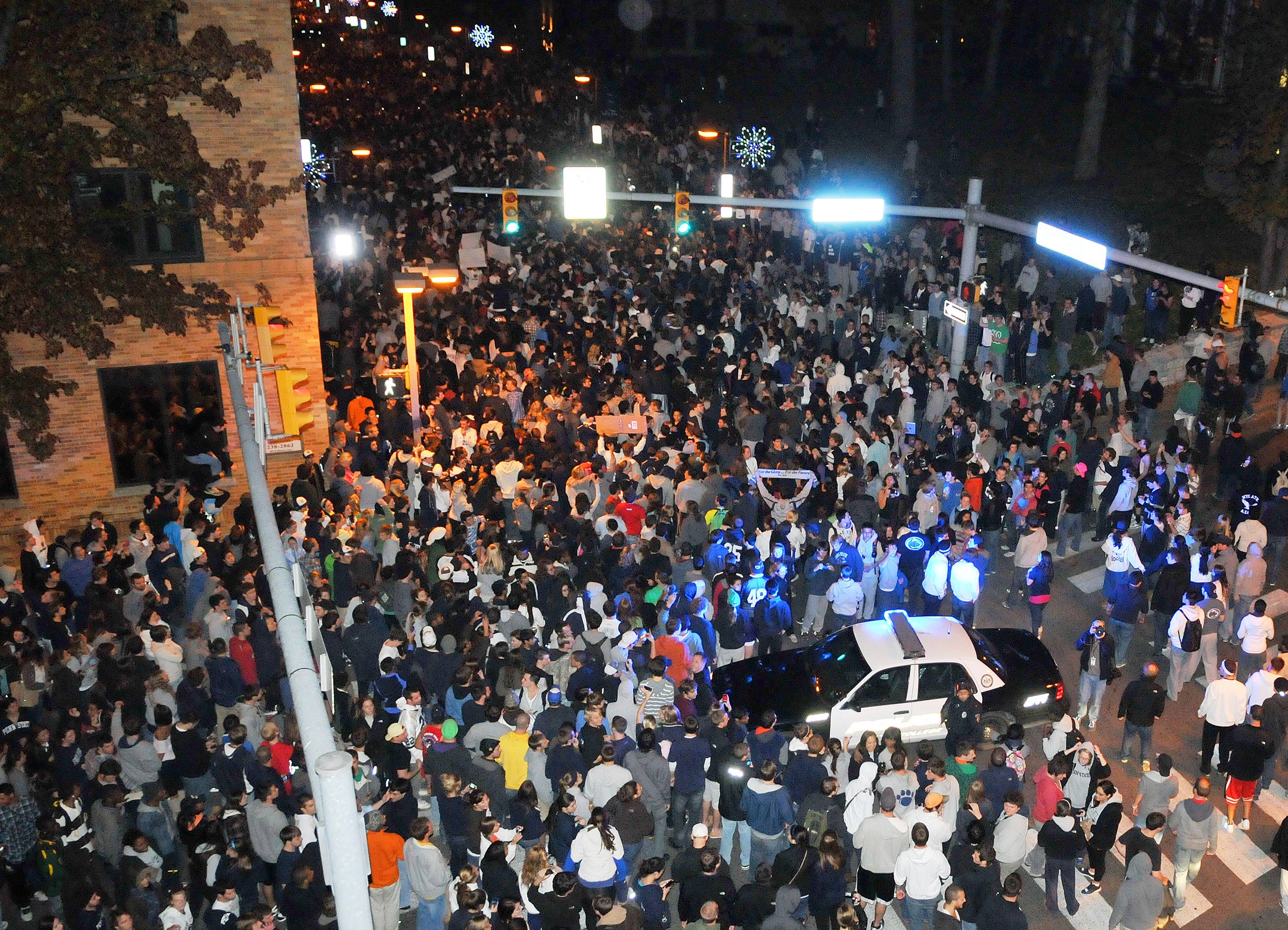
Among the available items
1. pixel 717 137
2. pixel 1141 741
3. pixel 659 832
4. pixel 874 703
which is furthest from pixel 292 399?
pixel 717 137

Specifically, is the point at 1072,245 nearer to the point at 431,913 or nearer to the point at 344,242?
the point at 344,242

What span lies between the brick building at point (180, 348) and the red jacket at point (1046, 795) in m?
12.1

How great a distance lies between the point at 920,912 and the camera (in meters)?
9.34

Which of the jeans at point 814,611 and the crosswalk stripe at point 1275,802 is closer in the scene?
the crosswalk stripe at point 1275,802

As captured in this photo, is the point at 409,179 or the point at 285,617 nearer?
the point at 285,617

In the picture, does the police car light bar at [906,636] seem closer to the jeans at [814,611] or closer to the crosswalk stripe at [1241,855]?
the jeans at [814,611]

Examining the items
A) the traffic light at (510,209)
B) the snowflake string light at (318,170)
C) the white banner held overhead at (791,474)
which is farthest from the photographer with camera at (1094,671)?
the snowflake string light at (318,170)

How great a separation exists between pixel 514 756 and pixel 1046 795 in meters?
4.54

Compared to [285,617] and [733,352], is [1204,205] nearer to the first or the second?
[733,352]

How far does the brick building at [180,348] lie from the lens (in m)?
17.6

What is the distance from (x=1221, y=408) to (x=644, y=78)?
129 ft

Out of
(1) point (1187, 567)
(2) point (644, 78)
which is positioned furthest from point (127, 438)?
(2) point (644, 78)

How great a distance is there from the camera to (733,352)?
21688 millimetres

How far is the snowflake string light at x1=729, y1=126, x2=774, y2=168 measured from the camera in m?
38.3
